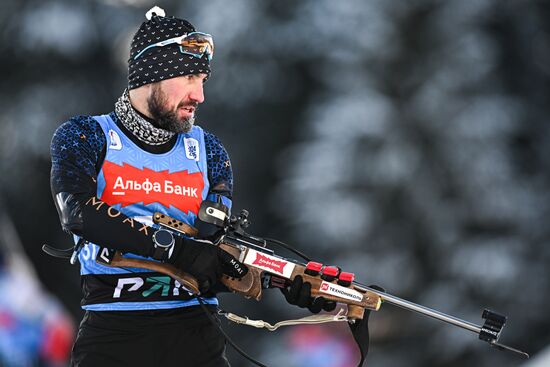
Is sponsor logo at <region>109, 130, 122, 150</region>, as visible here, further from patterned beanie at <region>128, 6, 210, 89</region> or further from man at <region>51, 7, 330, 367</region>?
patterned beanie at <region>128, 6, 210, 89</region>

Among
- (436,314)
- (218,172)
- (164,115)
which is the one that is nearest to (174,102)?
(164,115)

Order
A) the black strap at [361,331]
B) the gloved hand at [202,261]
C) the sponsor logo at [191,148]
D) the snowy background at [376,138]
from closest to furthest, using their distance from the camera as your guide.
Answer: the gloved hand at [202,261]
the black strap at [361,331]
the sponsor logo at [191,148]
the snowy background at [376,138]

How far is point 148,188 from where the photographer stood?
2963mm

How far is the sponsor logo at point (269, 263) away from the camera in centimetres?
292

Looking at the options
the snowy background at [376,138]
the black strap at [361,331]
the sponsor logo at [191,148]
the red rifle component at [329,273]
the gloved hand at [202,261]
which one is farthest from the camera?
the snowy background at [376,138]

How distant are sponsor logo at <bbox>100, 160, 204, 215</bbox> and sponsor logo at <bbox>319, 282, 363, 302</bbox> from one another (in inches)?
20.3

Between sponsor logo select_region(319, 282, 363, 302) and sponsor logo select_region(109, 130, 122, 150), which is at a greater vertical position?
sponsor logo select_region(109, 130, 122, 150)

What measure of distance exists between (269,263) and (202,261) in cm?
27

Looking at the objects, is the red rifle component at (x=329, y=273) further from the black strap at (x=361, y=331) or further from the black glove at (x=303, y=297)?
the black strap at (x=361, y=331)

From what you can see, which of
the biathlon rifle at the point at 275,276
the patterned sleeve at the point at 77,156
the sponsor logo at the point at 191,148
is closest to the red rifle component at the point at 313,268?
the biathlon rifle at the point at 275,276

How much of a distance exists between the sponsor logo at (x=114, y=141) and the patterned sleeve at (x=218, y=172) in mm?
338

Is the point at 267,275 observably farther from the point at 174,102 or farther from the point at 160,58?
the point at 160,58

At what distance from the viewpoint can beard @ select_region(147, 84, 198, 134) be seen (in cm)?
302

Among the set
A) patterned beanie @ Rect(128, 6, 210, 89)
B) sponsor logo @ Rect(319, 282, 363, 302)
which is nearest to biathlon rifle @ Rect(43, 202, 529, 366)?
sponsor logo @ Rect(319, 282, 363, 302)
